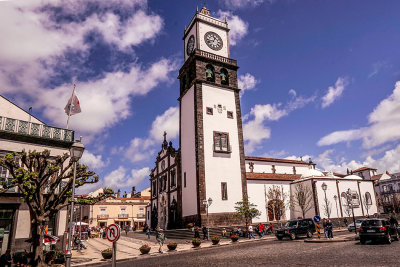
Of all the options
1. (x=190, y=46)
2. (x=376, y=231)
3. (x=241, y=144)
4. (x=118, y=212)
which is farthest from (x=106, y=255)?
(x=118, y=212)

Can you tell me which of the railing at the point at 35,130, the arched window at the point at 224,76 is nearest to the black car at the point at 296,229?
the railing at the point at 35,130

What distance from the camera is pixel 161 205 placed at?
137ft

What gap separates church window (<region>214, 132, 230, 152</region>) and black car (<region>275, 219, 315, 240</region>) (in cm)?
1195

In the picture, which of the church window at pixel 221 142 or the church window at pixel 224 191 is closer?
the church window at pixel 224 191

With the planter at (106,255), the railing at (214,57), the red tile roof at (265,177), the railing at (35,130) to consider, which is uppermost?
the railing at (214,57)

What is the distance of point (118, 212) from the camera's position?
64625mm

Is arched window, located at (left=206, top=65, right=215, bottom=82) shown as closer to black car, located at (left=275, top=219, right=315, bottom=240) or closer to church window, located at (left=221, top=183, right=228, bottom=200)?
church window, located at (left=221, top=183, right=228, bottom=200)

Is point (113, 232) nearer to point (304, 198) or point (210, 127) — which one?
point (210, 127)

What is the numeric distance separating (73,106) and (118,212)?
167ft

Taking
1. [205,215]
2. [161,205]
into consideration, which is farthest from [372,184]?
[161,205]

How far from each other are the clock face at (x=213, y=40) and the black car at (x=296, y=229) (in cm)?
2386

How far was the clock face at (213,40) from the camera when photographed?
36719 millimetres

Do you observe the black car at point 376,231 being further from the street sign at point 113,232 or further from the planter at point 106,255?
the planter at point 106,255

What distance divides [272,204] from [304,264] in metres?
26.4
